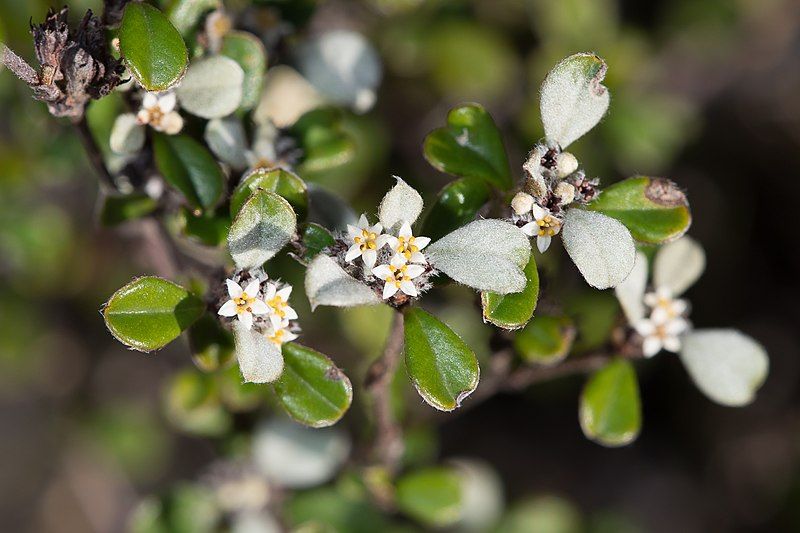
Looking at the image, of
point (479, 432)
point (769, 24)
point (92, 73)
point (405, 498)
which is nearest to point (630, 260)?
point (92, 73)

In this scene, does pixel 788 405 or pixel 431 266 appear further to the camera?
pixel 788 405

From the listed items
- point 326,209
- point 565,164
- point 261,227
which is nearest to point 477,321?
point 326,209

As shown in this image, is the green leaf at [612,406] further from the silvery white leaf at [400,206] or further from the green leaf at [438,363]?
the silvery white leaf at [400,206]

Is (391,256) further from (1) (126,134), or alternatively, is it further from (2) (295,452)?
(2) (295,452)

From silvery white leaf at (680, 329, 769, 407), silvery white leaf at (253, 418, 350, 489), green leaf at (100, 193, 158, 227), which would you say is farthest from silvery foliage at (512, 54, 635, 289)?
silvery white leaf at (253, 418, 350, 489)

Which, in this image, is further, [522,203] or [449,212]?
[449,212]

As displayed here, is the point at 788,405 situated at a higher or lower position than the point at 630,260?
lower

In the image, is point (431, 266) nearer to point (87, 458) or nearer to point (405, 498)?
point (405, 498)
